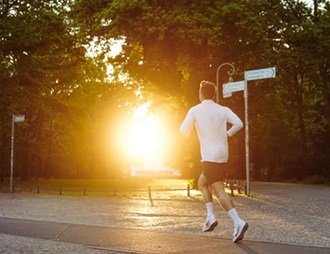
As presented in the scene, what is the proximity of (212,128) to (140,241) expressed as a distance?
1.91 metres

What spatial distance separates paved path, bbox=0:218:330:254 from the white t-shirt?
118 centimetres

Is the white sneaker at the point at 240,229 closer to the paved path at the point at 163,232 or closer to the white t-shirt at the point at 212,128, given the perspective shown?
the paved path at the point at 163,232

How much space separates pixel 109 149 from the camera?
2685 inches

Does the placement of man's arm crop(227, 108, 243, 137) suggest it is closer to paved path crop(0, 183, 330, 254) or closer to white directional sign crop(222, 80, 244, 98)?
paved path crop(0, 183, 330, 254)

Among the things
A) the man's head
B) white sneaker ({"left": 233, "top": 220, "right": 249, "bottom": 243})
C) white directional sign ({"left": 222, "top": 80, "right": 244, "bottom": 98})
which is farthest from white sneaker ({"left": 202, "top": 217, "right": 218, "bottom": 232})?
white directional sign ({"left": 222, "top": 80, "right": 244, "bottom": 98})

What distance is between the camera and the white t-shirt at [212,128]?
8609mm

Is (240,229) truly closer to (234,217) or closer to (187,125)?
(234,217)

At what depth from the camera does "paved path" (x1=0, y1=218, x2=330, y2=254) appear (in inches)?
315

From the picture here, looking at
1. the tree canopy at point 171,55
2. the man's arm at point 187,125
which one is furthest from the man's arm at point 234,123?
the tree canopy at point 171,55

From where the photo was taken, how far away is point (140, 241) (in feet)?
29.7

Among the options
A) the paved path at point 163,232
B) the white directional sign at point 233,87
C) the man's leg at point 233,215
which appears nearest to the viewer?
the paved path at point 163,232

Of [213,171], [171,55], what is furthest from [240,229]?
[171,55]

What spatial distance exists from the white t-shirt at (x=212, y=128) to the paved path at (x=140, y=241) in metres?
1.18

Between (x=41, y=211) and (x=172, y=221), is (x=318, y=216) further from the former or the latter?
(x=41, y=211)
